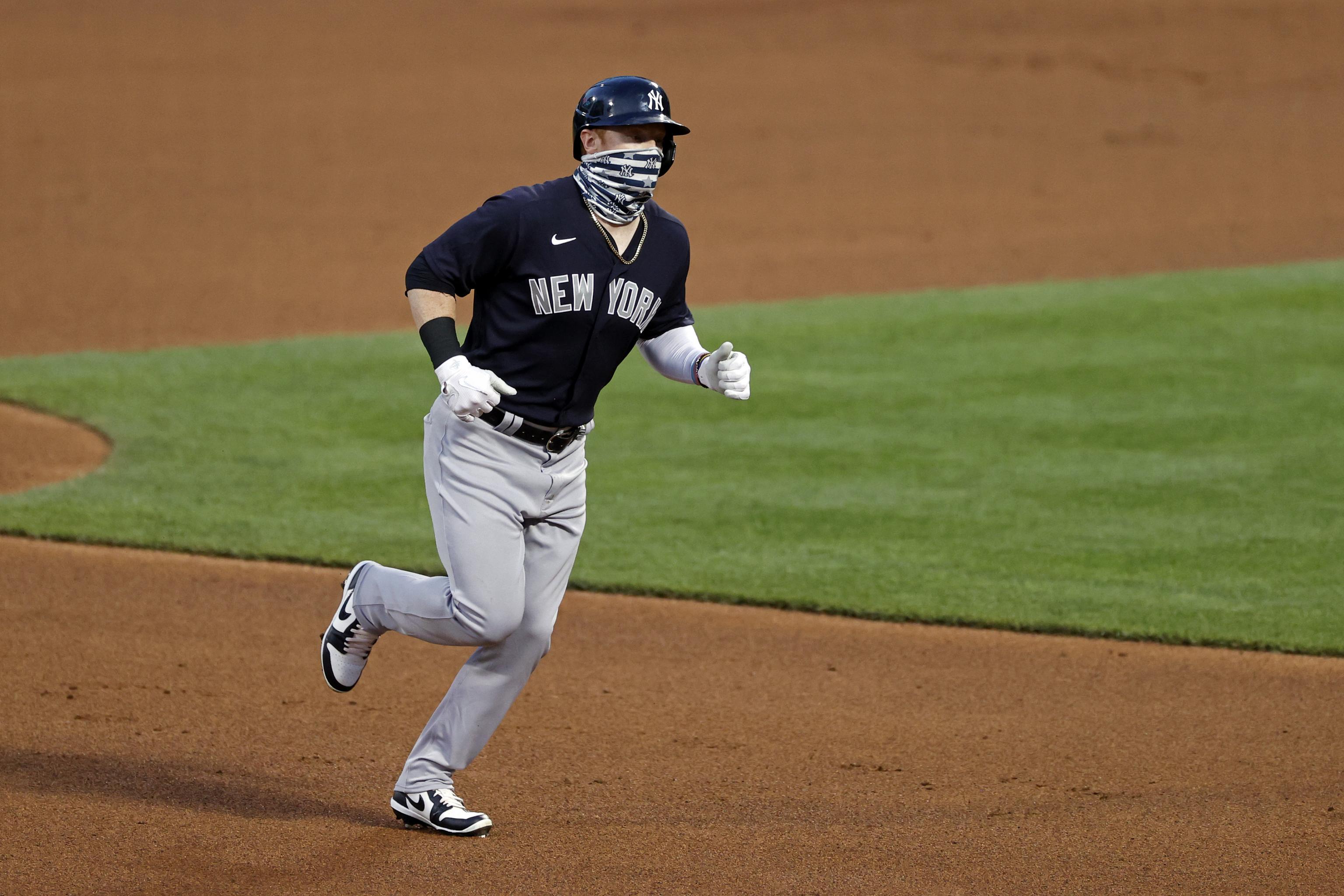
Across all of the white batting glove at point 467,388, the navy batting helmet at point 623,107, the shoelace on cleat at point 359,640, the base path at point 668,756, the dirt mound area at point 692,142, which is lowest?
the base path at point 668,756

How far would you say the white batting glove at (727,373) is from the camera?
4375 mm

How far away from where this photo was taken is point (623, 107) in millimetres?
4246

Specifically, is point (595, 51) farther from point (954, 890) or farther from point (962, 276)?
point (954, 890)

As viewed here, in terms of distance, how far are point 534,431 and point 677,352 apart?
0.55m

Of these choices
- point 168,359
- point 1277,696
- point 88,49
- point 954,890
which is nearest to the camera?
point 954,890

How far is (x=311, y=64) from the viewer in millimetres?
22469

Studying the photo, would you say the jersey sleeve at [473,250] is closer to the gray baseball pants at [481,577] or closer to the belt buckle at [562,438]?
the gray baseball pants at [481,577]

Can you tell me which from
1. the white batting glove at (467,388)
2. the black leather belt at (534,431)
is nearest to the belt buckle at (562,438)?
the black leather belt at (534,431)

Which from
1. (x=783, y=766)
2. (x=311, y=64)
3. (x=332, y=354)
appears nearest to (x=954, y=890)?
(x=783, y=766)

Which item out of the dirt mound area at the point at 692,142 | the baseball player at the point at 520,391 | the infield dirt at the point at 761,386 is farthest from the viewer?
the dirt mound area at the point at 692,142

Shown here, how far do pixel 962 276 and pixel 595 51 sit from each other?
9.98 m

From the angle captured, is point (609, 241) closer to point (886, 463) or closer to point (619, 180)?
point (619, 180)

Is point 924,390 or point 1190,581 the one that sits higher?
point 924,390

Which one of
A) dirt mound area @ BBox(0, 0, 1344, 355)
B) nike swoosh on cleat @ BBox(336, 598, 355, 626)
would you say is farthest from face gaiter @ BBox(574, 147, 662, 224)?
dirt mound area @ BBox(0, 0, 1344, 355)
